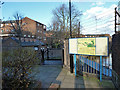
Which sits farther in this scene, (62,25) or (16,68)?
(62,25)

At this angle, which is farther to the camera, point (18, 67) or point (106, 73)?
point (106, 73)

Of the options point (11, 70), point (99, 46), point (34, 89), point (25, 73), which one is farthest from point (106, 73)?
point (11, 70)

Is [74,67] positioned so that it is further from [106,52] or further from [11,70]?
[11,70]

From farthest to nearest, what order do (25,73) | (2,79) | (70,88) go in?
(70,88) < (25,73) < (2,79)

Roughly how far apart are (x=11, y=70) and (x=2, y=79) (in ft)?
1.39

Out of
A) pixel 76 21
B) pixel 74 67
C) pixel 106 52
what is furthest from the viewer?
pixel 76 21

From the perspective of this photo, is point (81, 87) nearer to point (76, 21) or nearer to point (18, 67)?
point (18, 67)

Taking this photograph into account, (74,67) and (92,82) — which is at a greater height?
(74,67)

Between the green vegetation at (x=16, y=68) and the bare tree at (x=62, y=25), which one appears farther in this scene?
the bare tree at (x=62, y=25)

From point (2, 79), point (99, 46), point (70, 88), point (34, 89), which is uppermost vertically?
point (99, 46)

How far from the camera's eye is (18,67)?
302 centimetres

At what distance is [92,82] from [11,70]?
12.9 feet

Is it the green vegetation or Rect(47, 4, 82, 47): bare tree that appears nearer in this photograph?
the green vegetation

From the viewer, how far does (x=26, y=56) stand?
325 cm
